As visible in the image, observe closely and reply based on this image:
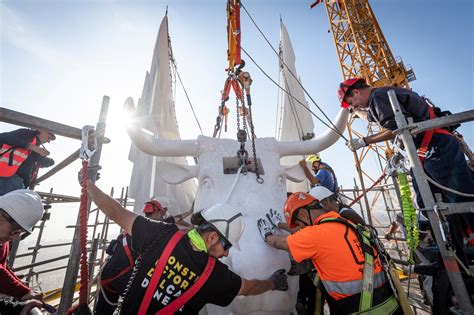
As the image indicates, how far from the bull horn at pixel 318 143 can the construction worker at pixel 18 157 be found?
330 centimetres

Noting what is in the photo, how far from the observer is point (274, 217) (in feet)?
8.62

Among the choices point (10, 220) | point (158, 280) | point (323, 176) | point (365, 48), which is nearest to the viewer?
point (158, 280)

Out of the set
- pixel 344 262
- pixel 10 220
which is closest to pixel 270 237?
pixel 344 262

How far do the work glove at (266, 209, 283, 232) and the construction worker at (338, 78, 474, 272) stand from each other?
1.21 m

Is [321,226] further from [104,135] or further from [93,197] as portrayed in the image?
[104,135]

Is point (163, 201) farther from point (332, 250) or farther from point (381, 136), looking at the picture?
point (381, 136)

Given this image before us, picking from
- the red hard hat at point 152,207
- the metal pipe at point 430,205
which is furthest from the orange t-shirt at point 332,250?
the red hard hat at point 152,207

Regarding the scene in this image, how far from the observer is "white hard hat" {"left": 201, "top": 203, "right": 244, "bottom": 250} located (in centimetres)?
192

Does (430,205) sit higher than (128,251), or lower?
higher

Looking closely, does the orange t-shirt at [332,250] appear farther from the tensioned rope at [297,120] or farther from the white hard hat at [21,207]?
the tensioned rope at [297,120]

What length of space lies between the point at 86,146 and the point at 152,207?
244 cm

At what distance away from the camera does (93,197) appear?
1993 mm

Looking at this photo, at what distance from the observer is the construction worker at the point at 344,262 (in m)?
2.07

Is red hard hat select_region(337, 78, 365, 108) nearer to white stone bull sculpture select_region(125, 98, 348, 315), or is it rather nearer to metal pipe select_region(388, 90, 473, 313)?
metal pipe select_region(388, 90, 473, 313)
